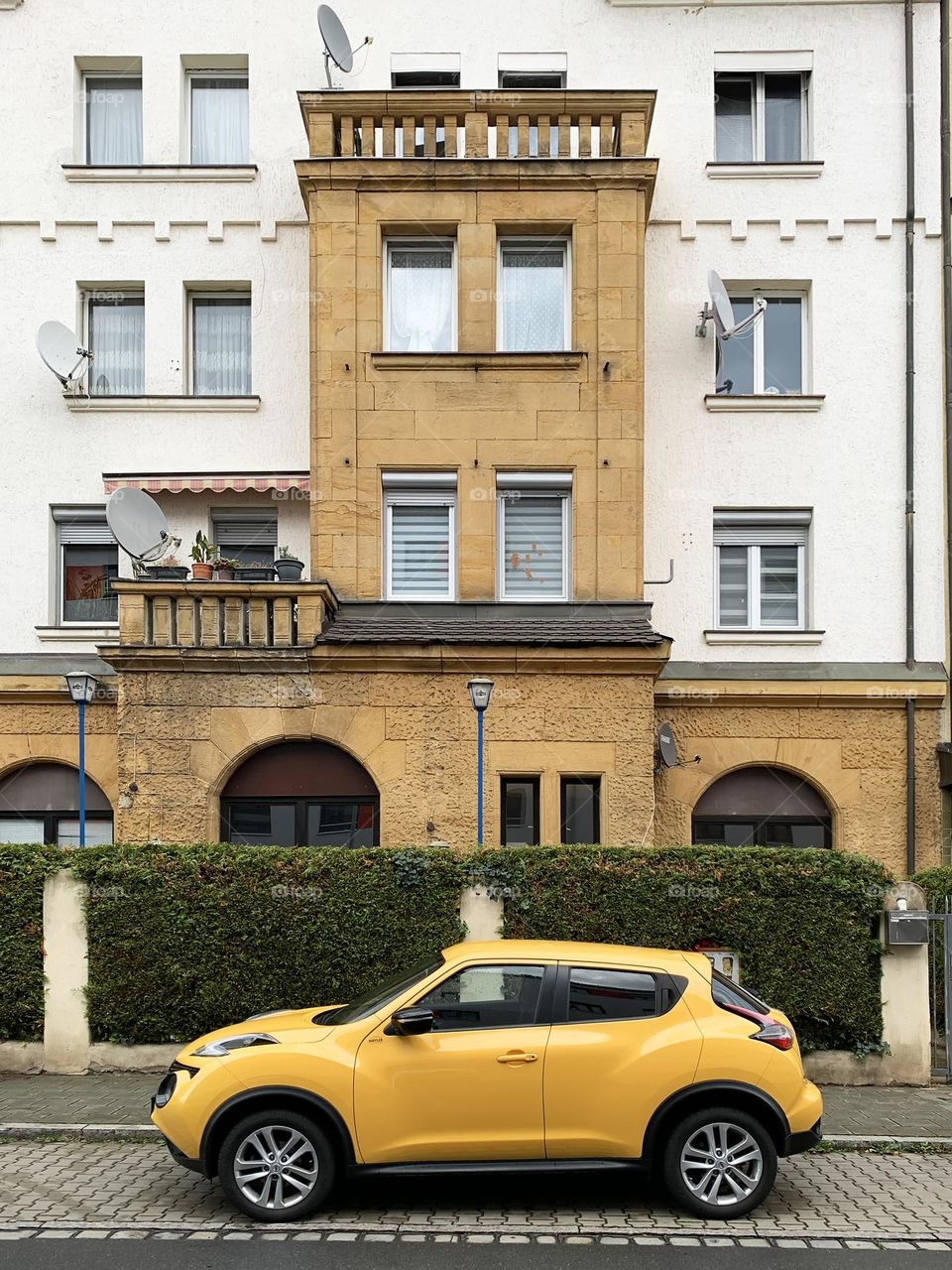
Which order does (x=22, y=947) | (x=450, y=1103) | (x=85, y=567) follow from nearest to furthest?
(x=450, y=1103) < (x=22, y=947) < (x=85, y=567)

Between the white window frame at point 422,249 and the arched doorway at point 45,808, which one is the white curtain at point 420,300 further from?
the arched doorway at point 45,808

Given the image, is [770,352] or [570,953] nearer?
[570,953]

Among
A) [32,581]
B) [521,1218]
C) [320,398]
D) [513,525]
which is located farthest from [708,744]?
[32,581]

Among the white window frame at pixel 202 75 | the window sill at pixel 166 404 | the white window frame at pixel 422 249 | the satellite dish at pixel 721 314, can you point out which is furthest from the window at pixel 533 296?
the white window frame at pixel 202 75

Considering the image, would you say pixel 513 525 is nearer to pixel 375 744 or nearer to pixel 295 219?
pixel 375 744

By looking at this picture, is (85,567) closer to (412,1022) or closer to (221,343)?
(221,343)

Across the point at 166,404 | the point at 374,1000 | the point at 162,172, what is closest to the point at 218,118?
the point at 162,172

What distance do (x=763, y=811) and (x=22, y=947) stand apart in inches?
363

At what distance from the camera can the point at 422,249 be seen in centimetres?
1495

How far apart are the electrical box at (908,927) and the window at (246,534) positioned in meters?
9.26

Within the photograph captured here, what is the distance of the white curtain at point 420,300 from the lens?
581 inches

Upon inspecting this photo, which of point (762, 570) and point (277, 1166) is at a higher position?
point (762, 570)

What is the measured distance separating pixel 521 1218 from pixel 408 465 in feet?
30.9

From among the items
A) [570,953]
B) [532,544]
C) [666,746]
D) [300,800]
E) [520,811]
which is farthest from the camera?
[532,544]
